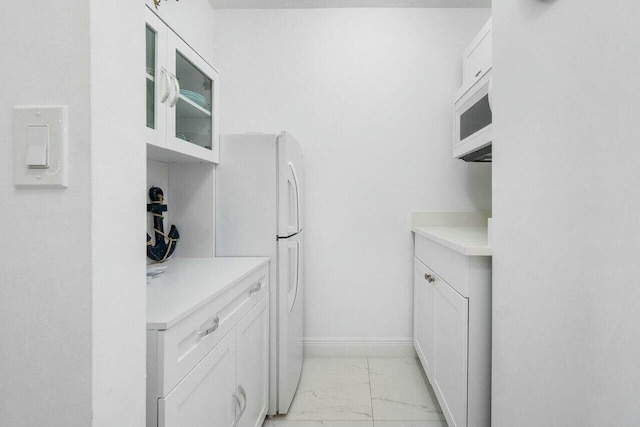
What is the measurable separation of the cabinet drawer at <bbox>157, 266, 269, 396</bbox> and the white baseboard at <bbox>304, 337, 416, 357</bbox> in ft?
4.23

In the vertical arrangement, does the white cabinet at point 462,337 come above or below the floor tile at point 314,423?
above

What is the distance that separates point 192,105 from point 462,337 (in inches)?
63.1

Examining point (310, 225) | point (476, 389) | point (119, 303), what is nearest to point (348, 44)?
point (310, 225)

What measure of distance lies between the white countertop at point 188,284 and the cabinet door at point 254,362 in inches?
7.8

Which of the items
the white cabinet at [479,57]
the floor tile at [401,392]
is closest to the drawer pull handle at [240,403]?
the floor tile at [401,392]

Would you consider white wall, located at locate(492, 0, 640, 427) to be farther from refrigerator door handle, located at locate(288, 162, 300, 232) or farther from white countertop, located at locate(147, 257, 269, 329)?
refrigerator door handle, located at locate(288, 162, 300, 232)

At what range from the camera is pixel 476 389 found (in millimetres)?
1390

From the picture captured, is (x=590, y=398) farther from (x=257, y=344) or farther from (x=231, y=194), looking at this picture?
(x=231, y=194)

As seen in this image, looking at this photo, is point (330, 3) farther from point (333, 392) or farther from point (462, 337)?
point (333, 392)

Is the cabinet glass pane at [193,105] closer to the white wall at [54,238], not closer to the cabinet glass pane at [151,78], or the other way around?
the cabinet glass pane at [151,78]

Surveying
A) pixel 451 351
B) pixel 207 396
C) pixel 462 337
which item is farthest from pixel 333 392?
pixel 207 396

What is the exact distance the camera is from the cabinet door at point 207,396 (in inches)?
36.6

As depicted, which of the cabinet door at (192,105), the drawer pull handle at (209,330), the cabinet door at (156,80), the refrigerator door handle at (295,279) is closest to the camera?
the drawer pull handle at (209,330)

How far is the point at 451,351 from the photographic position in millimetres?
1595
